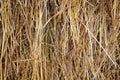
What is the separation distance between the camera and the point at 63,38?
106cm

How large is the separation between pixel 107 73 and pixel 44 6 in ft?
1.35

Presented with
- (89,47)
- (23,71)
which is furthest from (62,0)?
(23,71)

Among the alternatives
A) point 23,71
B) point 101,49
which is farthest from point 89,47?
point 23,71

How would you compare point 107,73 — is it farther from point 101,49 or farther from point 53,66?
point 53,66

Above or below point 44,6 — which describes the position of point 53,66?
below

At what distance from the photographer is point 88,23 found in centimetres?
106

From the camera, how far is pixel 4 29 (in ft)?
3.48

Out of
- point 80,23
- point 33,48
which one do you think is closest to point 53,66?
point 33,48

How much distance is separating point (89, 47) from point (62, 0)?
Result: 0.77 feet

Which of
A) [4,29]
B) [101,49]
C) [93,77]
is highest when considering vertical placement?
[4,29]

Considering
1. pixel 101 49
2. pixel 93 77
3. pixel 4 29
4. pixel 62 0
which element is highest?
pixel 62 0

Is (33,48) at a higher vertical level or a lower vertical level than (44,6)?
lower

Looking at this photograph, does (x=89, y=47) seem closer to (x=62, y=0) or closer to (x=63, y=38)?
(x=63, y=38)

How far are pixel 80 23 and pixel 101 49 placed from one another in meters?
0.15
